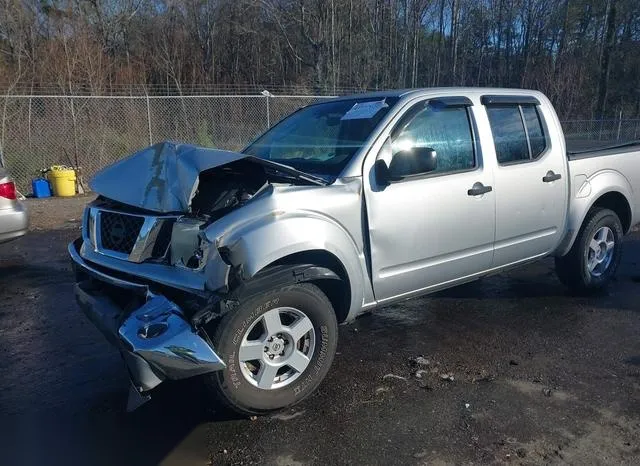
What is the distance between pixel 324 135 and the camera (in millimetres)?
4312

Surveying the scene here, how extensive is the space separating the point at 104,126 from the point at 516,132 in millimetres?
12153

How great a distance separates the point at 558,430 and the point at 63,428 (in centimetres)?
289

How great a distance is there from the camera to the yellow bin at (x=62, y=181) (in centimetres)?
1254

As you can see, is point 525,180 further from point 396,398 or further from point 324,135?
point 396,398

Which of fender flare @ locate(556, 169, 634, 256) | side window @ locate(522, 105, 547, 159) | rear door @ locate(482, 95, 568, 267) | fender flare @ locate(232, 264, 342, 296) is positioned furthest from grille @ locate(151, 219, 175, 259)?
fender flare @ locate(556, 169, 634, 256)

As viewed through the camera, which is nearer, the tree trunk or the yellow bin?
the yellow bin

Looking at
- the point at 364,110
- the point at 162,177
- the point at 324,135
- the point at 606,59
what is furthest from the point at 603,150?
the point at 606,59

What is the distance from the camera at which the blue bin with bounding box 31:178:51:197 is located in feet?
41.0

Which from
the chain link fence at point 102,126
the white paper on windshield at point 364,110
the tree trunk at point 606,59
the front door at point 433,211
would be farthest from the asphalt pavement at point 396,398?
the tree trunk at point 606,59

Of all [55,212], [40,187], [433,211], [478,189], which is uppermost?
[478,189]

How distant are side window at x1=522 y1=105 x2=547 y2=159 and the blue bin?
11.1 m

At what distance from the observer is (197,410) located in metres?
3.48

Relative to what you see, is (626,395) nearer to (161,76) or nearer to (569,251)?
(569,251)

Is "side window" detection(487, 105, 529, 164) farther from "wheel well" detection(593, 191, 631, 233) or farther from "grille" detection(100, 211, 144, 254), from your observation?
"grille" detection(100, 211, 144, 254)
